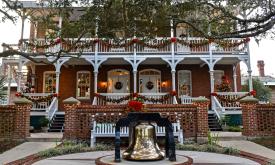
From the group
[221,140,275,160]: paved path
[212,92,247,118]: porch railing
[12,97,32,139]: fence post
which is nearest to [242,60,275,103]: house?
[212,92,247,118]: porch railing

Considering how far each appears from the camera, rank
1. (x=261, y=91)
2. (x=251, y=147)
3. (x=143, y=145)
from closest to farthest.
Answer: (x=143, y=145), (x=251, y=147), (x=261, y=91)

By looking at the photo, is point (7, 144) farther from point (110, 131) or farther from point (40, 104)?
point (40, 104)

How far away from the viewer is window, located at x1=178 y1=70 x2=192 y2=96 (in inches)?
890

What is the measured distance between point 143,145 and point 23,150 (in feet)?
22.1

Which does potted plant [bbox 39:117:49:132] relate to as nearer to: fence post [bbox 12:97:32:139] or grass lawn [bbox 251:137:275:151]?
fence post [bbox 12:97:32:139]

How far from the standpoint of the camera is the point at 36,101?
19578 millimetres

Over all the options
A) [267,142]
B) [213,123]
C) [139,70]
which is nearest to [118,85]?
[139,70]

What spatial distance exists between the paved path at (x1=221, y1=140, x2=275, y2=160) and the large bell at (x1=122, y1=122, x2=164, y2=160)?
5.38 metres

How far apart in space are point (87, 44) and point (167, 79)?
6336mm

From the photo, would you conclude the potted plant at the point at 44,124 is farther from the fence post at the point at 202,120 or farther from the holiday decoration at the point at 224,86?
the holiday decoration at the point at 224,86

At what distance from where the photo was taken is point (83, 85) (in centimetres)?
2272

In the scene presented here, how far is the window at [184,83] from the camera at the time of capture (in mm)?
22594

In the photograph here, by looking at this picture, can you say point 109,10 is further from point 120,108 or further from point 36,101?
point 36,101

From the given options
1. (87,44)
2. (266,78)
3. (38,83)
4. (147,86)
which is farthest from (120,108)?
(266,78)
